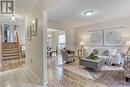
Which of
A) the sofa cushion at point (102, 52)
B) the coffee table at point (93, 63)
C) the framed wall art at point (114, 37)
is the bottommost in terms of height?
the coffee table at point (93, 63)

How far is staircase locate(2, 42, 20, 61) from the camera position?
25.0 feet

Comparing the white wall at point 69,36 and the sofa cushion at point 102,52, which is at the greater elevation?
the white wall at point 69,36

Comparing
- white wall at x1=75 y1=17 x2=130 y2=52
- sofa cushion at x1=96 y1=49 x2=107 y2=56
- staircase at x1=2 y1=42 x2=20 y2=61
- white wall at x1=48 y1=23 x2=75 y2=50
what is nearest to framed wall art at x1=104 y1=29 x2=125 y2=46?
white wall at x1=75 y1=17 x2=130 y2=52

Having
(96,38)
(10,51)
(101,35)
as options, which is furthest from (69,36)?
(10,51)

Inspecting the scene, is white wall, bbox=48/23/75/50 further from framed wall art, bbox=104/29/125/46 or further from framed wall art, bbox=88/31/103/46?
framed wall art, bbox=104/29/125/46

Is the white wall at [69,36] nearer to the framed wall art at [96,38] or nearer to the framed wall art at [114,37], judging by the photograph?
the framed wall art at [96,38]

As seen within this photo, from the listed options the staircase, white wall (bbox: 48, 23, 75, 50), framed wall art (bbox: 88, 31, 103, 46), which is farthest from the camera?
white wall (bbox: 48, 23, 75, 50)

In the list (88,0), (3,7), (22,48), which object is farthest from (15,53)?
(88,0)

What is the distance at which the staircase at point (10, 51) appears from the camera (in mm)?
7606

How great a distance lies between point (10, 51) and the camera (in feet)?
26.4

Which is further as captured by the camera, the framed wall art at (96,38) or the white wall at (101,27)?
the framed wall art at (96,38)

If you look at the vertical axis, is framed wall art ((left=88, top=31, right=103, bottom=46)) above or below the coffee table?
above

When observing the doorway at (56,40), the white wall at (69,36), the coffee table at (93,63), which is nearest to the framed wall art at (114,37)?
the coffee table at (93,63)

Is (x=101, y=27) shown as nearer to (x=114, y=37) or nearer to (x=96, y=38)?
(x=96, y=38)
